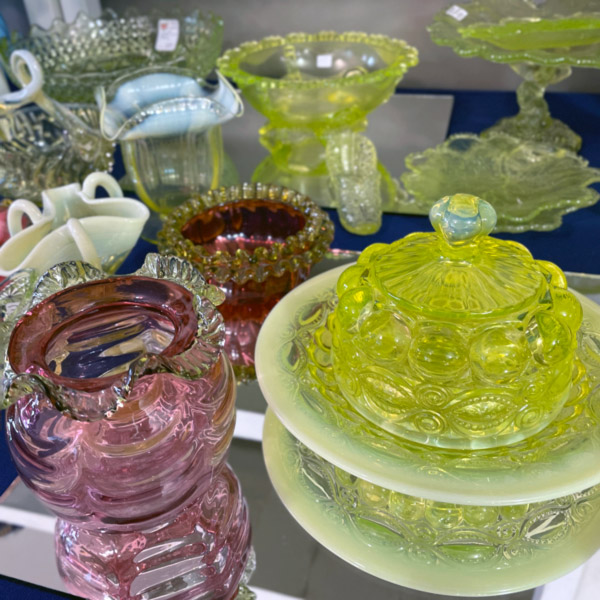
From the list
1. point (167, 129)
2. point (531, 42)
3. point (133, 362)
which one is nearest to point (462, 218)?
point (133, 362)

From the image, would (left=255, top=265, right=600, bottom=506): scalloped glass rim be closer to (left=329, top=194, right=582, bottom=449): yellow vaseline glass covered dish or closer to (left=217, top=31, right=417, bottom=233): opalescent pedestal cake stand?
(left=329, top=194, right=582, bottom=449): yellow vaseline glass covered dish

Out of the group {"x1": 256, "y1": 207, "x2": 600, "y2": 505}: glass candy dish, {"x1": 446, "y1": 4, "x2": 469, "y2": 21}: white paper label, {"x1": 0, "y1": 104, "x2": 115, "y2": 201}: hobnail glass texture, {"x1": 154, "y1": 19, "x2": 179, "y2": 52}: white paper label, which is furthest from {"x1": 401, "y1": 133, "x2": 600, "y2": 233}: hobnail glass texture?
{"x1": 154, "y1": 19, "x2": 179, "y2": 52}: white paper label

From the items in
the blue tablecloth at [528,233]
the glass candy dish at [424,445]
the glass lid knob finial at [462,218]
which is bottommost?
the blue tablecloth at [528,233]

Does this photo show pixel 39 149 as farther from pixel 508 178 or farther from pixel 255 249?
pixel 508 178

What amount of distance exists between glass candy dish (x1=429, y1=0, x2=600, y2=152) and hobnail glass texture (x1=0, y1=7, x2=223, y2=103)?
16.8 inches

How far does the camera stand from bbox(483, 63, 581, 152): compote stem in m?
1.00

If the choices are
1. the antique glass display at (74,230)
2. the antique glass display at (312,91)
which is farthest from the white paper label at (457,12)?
the antique glass display at (74,230)

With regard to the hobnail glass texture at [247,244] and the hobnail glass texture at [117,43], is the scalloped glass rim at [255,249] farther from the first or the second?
the hobnail glass texture at [117,43]

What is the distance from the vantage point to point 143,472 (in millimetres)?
410

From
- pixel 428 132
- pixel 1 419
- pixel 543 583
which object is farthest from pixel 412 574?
pixel 428 132

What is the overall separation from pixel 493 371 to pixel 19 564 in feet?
1.17

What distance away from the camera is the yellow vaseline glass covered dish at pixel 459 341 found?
406 mm

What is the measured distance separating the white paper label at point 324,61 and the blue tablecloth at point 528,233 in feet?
0.77

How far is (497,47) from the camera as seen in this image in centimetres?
91
